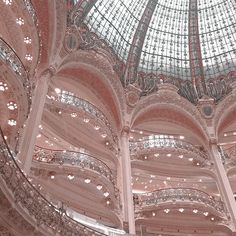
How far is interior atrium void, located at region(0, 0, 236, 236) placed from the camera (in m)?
12.5

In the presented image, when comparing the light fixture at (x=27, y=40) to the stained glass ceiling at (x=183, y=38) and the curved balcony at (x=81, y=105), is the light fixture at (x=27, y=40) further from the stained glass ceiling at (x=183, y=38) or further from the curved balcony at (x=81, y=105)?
the stained glass ceiling at (x=183, y=38)

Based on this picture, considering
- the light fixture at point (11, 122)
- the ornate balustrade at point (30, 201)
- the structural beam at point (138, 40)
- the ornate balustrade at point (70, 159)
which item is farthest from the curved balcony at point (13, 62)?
the structural beam at point (138, 40)

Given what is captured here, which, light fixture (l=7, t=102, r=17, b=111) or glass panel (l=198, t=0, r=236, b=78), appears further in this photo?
glass panel (l=198, t=0, r=236, b=78)

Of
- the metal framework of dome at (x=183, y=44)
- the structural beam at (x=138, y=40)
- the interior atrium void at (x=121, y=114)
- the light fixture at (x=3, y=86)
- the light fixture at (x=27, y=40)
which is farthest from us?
the metal framework of dome at (x=183, y=44)

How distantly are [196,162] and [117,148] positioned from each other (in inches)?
187

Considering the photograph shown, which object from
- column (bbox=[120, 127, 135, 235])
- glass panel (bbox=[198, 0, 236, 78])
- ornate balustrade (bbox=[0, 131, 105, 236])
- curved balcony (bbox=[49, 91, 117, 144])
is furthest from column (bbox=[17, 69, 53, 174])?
glass panel (bbox=[198, 0, 236, 78])

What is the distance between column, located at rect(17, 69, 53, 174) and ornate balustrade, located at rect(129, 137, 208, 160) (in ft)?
19.9

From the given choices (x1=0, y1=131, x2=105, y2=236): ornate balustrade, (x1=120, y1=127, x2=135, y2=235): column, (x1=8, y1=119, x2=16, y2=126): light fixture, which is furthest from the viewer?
(x1=120, y1=127, x2=135, y2=235): column

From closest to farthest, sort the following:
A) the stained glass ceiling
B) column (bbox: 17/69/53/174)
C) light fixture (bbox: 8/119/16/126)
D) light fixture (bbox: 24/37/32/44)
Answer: light fixture (bbox: 8/119/16/126)
column (bbox: 17/69/53/174)
light fixture (bbox: 24/37/32/44)
the stained glass ceiling

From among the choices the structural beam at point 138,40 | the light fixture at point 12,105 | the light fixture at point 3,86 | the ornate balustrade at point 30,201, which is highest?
the structural beam at point 138,40

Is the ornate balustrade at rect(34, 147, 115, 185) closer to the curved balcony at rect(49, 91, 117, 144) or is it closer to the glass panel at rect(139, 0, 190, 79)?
the curved balcony at rect(49, 91, 117, 144)

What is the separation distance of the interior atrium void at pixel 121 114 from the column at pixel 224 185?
0.07 m

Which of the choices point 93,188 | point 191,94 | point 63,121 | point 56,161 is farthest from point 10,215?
point 191,94

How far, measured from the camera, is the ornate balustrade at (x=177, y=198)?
55.8 feet
